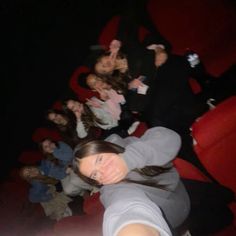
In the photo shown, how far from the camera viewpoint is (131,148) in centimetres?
110

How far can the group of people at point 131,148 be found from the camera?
3.34ft

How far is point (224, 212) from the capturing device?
4.49 ft

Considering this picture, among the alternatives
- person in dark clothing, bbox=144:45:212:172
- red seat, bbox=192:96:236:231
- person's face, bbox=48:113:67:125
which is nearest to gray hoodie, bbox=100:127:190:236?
red seat, bbox=192:96:236:231

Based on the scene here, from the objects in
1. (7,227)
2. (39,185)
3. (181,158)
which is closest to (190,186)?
(181,158)

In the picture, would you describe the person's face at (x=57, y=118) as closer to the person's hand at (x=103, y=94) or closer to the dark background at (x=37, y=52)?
the dark background at (x=37, y=52)

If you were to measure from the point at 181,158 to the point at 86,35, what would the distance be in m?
1.65

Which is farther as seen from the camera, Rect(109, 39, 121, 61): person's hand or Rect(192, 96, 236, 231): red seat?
Rect(109, 39, 121, 61): person's hand

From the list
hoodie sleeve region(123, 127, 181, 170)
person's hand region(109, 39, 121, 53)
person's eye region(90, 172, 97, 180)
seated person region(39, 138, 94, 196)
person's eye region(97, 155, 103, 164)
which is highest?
person's hand region(109, 39, 121, 53)

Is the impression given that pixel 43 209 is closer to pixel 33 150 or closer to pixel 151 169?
pixel 33 150

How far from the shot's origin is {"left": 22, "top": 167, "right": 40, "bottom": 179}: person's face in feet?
8.66

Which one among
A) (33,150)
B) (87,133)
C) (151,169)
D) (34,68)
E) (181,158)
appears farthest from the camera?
(33,150)

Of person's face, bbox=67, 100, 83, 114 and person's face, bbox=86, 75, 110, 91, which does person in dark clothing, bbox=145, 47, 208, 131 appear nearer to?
person's face, bbox=86, 75, 110, 91

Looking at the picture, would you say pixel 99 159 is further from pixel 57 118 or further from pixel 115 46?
pixel 57 118

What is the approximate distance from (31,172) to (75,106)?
30.0 inches
